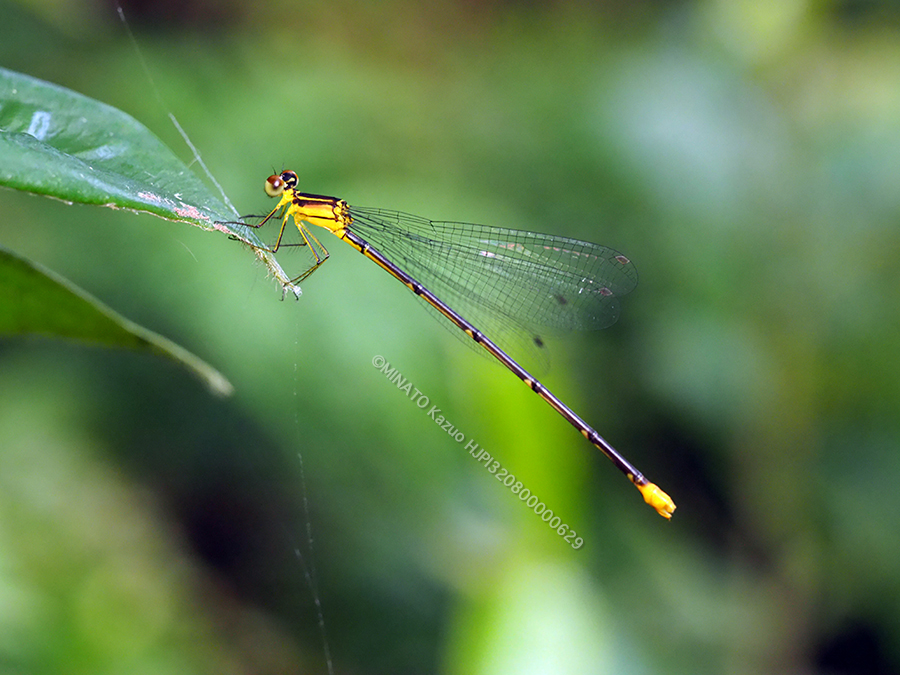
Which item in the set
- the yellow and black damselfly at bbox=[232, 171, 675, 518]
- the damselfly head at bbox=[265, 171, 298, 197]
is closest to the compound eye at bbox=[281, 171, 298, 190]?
the damselfly head at bbox=[265, 171, 298, 197]

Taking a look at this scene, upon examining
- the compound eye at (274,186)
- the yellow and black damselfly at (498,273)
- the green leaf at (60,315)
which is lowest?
the green leaf at (60,315)

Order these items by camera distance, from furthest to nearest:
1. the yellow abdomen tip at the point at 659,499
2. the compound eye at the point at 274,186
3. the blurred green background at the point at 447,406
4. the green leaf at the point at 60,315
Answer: the blurred green background at the point at 447,406
the yellow abdomen tip at the point at 659,499
the compound eye at the point at 274,186
the green leaf at the point at 60,315

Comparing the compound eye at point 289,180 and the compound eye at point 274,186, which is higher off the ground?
the compound eye at point 289,180

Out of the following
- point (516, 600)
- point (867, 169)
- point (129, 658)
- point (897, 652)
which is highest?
point (867, 169)

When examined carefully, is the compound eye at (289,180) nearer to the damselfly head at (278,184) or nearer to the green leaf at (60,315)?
the damselfly head at (278,184)

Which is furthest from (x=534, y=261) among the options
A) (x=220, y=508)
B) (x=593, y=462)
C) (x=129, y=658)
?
(x=129, y=658)

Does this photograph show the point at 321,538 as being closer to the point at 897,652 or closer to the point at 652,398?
the point at 652,398

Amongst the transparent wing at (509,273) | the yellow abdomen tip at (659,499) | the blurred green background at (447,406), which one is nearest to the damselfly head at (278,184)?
the transparent wing at (509,273)
